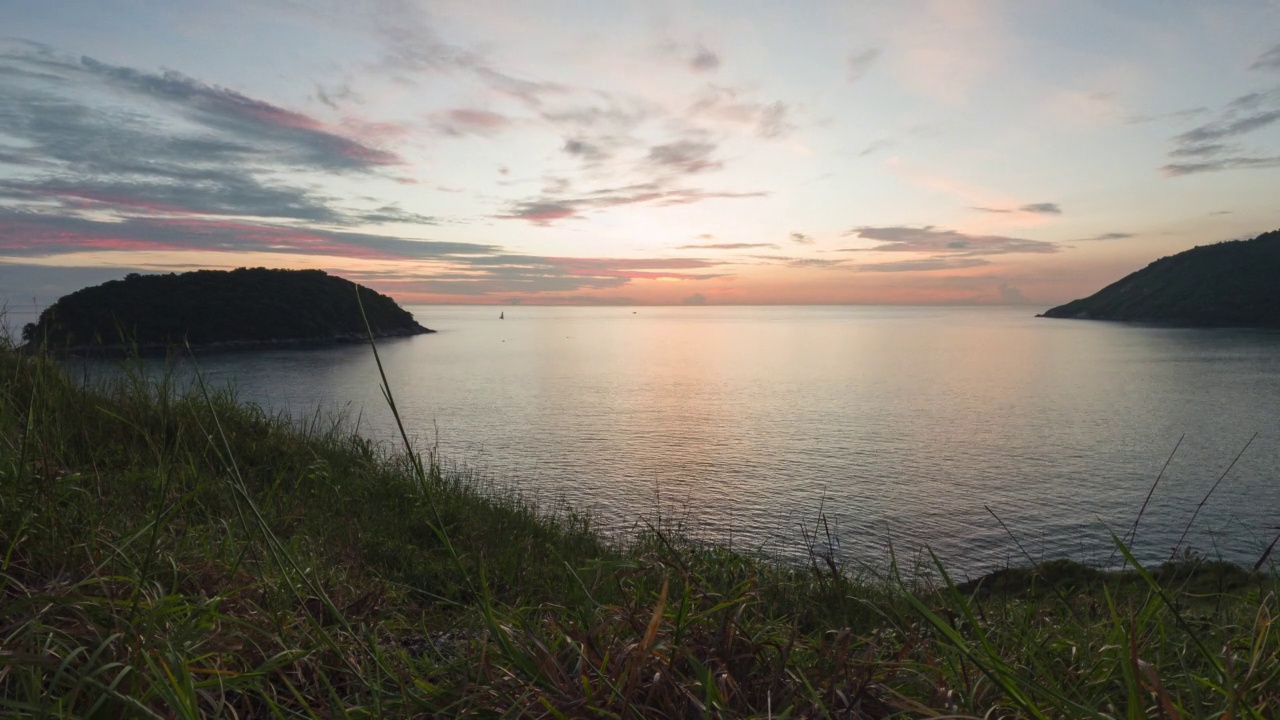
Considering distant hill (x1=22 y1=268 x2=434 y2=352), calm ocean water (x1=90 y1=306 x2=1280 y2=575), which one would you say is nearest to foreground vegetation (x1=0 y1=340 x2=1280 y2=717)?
calm ocean water (x1=90 y1=306 x2=1280 y2=575)

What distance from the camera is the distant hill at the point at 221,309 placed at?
125 m

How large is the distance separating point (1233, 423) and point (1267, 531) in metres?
43.9

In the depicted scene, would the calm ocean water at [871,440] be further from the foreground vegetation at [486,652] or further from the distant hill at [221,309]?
the distant hill at [221,309]

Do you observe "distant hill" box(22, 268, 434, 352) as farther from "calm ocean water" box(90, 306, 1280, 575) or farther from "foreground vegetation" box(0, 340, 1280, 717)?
"foreground vegetation" box(0, 340, 1280, 717)

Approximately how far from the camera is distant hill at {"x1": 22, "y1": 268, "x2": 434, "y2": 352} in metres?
125

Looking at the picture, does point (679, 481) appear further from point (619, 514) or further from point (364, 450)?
point (364, 450)

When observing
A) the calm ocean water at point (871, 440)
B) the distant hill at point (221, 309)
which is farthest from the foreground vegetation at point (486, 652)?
the distant hill at point (221, 309)

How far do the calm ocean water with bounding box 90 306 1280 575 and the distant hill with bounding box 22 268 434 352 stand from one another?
14.3m

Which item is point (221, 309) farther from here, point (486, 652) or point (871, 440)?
point (486, 652)

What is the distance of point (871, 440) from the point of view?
5953 centimetres

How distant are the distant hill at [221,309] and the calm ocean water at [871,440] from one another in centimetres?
1427

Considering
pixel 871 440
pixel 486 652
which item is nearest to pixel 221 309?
pixel 871 440

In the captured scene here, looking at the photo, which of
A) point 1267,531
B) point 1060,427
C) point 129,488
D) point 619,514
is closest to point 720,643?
point 129,488

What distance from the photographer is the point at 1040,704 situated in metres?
2.28
